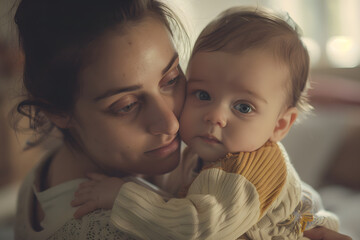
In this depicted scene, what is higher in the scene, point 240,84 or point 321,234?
point 240,84

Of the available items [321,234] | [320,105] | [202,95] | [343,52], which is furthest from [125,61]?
[343,52]

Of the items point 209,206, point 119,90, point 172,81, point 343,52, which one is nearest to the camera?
point 209,206

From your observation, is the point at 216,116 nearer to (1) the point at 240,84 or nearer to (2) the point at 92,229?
(1) the point at 240,84

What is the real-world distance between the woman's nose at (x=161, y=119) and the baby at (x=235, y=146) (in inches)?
2.2

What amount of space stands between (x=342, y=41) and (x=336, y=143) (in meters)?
1.34

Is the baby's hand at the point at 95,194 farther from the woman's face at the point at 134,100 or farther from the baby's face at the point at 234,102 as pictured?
the baby's face at the point at 234,102

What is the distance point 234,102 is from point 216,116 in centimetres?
6

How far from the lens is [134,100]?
2.68 ft

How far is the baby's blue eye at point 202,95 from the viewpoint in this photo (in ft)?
2.84

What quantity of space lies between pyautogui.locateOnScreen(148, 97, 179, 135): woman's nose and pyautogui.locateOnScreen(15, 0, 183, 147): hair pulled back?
0.64ft

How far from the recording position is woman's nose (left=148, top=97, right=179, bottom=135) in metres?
0.82

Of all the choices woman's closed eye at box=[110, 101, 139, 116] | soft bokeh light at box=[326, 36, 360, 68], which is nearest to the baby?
woman's closed eye at box=[110, 101, 139, 116]

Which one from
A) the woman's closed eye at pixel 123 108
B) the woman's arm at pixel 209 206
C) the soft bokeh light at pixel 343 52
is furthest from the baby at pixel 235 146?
the soft bokeh light at pixel 343 52

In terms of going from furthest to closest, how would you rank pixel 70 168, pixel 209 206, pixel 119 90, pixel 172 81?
pixel 70 168, pixel 172 81, pixel 119 90, pixel 209 206
